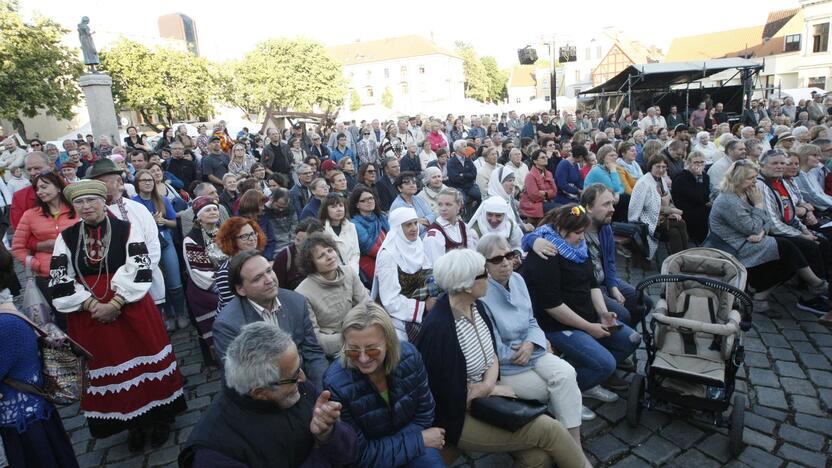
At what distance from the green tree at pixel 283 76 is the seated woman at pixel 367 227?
43965mm

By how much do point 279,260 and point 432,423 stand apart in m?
2.20

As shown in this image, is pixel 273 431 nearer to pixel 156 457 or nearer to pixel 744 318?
pixel 156 457

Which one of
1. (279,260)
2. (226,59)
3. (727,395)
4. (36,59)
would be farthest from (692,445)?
(226,59)

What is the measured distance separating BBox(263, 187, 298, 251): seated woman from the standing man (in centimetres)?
272

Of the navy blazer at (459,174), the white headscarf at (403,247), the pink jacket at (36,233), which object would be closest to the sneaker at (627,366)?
the white headscarf at (403,247)

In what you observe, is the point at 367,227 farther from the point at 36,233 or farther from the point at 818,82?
the point at 818,82

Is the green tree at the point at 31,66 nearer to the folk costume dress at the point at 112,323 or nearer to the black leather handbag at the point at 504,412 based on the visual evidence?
the folk costume dress at the point at 112,323

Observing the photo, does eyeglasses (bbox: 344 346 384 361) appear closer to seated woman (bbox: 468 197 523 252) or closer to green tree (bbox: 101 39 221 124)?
seated woman (bbox: 468 197 523 252)

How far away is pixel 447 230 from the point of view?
15.7ft

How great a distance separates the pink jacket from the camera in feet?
13.4

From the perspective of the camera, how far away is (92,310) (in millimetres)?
3277

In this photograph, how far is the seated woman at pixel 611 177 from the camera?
7453 millimetres

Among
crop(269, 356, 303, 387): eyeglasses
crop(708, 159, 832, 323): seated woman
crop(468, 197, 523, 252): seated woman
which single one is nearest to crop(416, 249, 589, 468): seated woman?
crop(269, 356, 303, 387): eyeglasses

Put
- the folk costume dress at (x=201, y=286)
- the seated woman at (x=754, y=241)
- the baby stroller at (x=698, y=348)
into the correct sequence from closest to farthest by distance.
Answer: the baby stroller at (x=698, y=348), the folk costume dress at (x=201, y=286), the seated woman at (x=754, y=241)
